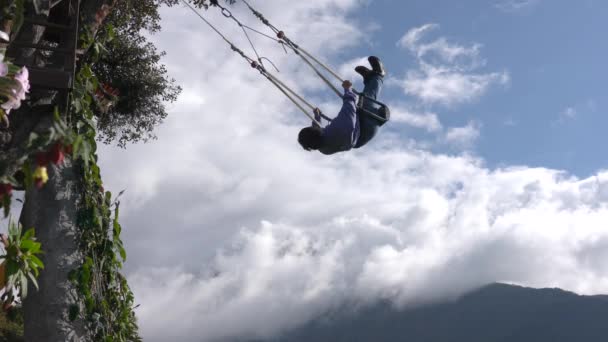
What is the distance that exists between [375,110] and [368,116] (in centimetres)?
14

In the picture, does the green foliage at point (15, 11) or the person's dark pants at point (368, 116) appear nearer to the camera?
the green foliage at point (15, 11)

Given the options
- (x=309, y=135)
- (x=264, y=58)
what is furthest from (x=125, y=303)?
(x=264, y=58)

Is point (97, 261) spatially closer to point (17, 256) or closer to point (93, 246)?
point (93, 246)

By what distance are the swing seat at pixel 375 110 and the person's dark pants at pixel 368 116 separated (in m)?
0.02

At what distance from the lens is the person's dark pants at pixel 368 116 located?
8.54 meters

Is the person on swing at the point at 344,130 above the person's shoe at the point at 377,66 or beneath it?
beneath

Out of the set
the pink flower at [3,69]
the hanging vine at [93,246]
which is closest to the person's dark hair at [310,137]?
the hanging vine at [93,246]

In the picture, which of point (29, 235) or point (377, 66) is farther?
point (377, 66)

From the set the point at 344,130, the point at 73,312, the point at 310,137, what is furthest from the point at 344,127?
the point at 73,312

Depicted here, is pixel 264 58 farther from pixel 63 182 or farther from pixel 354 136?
pixel 63 182

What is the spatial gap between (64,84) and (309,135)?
9.95ft

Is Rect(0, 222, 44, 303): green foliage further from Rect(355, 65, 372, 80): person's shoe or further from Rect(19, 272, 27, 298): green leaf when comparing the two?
Rect(355, 65, 372, 80): person's shoe

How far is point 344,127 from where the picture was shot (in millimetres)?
8078

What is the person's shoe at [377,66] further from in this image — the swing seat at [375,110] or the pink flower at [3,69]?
the pink flower at [3,69]
